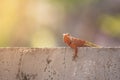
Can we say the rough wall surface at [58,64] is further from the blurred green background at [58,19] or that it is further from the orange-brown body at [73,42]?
the blurred green background at [58,19]

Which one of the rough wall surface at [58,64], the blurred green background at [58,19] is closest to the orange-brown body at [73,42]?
the rough wall surface at [58,64]

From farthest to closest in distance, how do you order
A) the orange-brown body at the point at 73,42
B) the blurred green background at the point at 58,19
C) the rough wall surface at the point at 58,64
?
Result: the blurred green background at the point at 58,19 < the orange-brown body at the point at 73,42 < the rough wall surface at the point at 58,64

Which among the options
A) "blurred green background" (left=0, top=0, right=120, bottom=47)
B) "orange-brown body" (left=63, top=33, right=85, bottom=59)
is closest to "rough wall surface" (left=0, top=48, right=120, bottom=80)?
"orange-brown body" (left=63, top=33, right=85, bottom=59)

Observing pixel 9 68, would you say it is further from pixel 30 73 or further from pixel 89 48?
pixel 89 48

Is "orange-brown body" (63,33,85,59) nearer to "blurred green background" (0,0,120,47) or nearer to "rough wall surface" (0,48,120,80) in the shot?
"rough wall surface" (0,48,120,80)

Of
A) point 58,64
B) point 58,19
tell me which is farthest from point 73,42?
point 58,19
